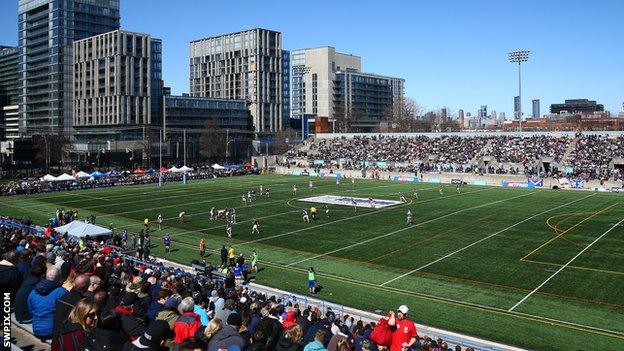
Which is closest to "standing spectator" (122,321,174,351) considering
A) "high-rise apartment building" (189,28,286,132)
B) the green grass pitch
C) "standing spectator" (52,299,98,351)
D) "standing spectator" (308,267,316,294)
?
"standing spectator" (52,299,98,351)

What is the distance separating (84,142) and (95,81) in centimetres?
1479

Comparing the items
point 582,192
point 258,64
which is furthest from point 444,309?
point 258,64

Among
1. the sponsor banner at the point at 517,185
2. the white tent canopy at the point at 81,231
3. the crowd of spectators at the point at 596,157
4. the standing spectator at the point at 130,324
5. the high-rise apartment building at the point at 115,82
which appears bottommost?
the white tent canopy at the point at 81,231

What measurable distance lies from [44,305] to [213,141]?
116615mm

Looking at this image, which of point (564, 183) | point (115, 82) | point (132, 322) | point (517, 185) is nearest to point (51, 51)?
point (115, 82)

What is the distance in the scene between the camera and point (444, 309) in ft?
71.4

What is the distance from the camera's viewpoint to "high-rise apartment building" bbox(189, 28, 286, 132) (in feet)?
542

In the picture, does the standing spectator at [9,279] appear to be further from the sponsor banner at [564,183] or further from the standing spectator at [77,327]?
the sponsor banner at [564,183]

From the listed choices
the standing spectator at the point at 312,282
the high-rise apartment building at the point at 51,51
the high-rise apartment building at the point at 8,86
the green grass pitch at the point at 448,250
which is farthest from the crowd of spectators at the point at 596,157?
the high-rise apartment building at the point at 8,86

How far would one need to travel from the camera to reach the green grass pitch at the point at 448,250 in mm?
20953

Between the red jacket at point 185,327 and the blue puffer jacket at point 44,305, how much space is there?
6.32 ft

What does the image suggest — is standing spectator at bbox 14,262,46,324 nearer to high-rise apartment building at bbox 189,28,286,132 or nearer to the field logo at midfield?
the field logo at midfield

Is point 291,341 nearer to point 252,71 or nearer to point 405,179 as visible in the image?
point 405,179

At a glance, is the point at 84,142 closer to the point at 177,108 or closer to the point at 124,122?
the point at 124,122
